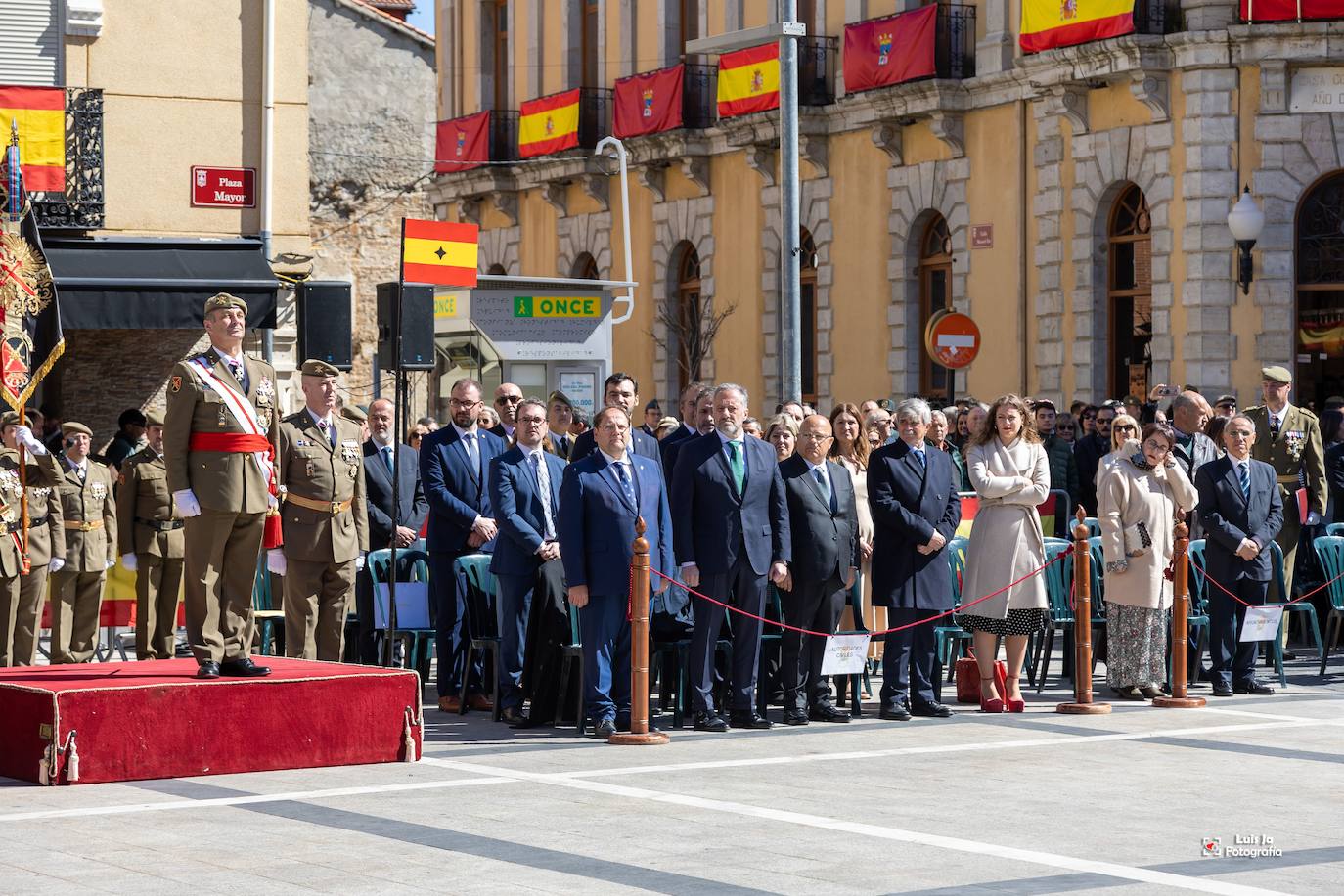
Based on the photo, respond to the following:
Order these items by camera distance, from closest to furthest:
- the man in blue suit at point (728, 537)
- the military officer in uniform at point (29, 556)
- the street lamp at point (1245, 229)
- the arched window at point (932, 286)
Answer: the man in blue suit at point (728, 537) → the military officer in uniform at point (29, 556) → the street lamp at point (1245, 229) → the arched window at point (932, 286)

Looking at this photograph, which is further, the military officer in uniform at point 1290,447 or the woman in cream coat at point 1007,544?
the military officer in uniform at point 1290,447

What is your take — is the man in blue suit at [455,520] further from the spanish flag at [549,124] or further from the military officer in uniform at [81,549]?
the spanish flag at [549,124]

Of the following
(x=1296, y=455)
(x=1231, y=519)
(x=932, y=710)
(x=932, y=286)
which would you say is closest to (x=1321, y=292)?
(x=932, y=286)

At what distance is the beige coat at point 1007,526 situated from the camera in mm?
13884

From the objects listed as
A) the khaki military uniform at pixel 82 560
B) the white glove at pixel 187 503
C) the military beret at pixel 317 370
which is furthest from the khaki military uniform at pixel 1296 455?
the white glove at pixel 187 503

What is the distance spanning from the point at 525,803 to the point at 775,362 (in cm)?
2553

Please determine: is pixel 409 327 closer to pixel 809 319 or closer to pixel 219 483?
pixel 219 483

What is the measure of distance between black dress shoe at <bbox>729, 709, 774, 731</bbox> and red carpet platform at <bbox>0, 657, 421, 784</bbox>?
2.19 meters

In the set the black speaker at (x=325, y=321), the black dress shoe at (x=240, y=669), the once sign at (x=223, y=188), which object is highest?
the once sign at (x=223, y=188)

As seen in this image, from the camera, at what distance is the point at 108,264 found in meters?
19.9

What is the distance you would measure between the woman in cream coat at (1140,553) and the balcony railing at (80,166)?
1001 cm

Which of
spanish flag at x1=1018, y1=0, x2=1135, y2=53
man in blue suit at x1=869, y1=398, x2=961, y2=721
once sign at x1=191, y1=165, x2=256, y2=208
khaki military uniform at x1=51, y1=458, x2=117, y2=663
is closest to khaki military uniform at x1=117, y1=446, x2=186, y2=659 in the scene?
khaki military uniform at x1=51, y1=458, x2=117, y2=663

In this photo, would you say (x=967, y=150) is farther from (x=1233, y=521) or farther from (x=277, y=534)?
(x=277, y=534)

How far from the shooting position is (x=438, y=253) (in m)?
15.4
